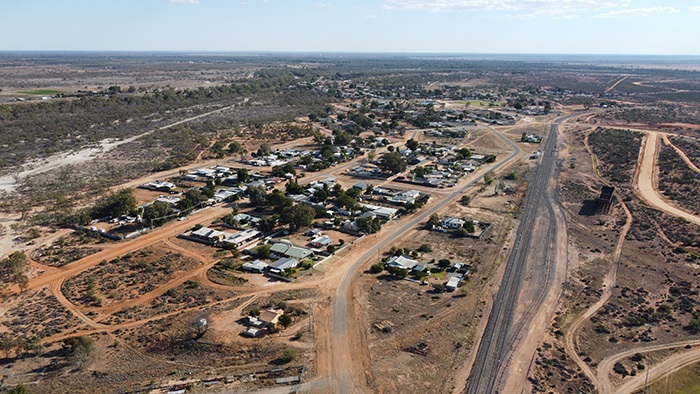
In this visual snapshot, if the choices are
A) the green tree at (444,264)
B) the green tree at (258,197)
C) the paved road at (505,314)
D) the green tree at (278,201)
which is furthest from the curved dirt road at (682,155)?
the green tree at (258,197)

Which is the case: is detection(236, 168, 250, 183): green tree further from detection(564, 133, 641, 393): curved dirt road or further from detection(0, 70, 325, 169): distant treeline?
detection(564, 133, 641, 393): curved dirt road

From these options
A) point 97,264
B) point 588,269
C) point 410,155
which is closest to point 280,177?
point 410,155

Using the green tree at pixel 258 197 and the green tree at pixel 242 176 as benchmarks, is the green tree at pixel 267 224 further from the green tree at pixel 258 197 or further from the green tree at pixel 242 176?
the green tree at pixel 242 176

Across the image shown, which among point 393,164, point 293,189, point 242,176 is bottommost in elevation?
point 293,189

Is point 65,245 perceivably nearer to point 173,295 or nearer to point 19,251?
point 19,251

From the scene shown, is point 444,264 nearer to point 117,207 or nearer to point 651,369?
point 651,369

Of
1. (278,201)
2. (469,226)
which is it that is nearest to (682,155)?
(469,226)

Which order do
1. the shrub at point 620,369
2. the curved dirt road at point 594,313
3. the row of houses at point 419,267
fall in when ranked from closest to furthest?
the shrub at point 620,369, the curved dirt road at point 594,313, the row of houses at point 419,267
